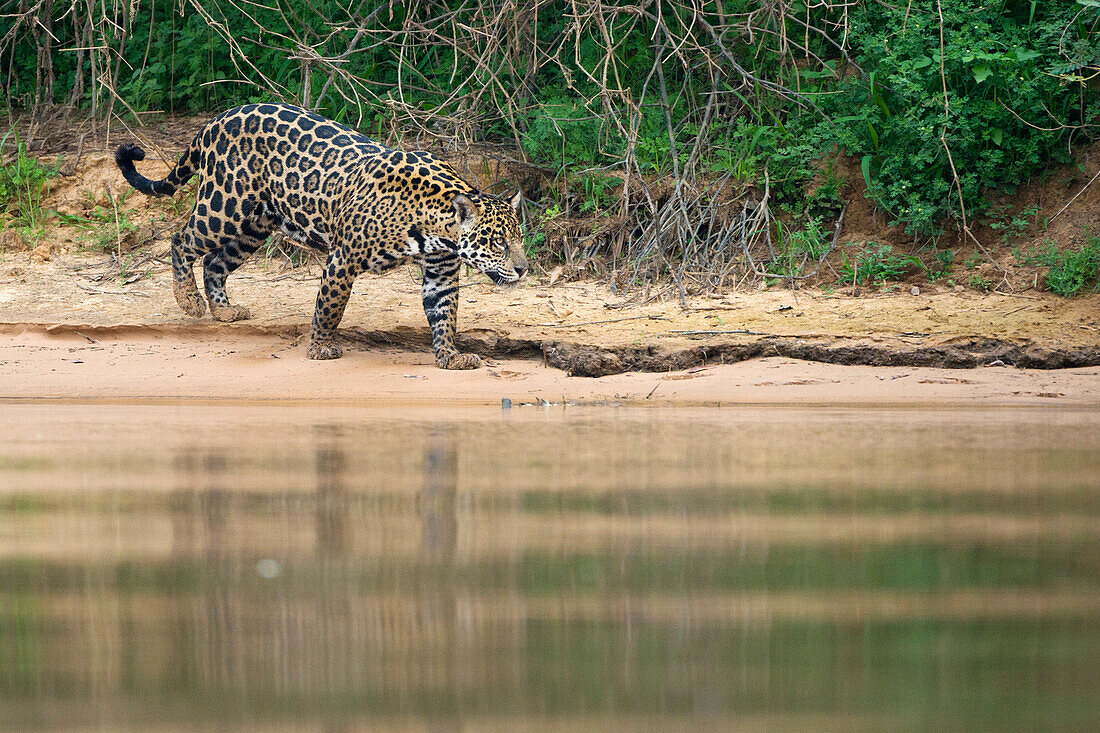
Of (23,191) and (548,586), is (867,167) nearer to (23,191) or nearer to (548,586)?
(548,586)

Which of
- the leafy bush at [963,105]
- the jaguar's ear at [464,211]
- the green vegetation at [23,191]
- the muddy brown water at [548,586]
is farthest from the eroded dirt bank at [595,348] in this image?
the muddy brown water at [548,586]

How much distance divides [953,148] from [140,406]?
603cm

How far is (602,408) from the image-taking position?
618cm

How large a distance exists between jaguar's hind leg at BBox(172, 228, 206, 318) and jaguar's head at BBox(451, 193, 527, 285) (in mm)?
2183

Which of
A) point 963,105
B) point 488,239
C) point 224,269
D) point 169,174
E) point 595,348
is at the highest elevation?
point 963,105

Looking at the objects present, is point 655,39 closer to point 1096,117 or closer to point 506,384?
point 1096,117

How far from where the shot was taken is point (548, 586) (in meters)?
2.35

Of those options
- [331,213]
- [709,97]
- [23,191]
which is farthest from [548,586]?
[23,191]

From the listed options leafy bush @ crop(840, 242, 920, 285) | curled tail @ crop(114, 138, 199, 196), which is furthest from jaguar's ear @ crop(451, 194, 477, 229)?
leafy bush @ crop(840, 242, 920, 285)

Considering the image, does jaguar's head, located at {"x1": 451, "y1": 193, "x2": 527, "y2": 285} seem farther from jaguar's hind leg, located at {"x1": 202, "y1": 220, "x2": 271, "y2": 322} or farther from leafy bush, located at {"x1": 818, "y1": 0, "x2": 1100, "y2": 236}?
leafy bush, located at {"x1": 818, "y1": 0, "x2": 1100, "y2": 236}

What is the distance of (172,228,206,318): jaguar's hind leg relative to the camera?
322 inches

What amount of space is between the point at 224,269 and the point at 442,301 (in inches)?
75.5

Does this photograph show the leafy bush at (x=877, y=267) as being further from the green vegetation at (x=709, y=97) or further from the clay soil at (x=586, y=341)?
the clay soil at (x=586, y=341)

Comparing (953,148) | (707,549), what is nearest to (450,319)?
(953,148)
